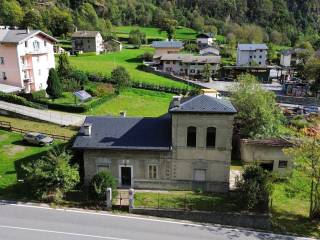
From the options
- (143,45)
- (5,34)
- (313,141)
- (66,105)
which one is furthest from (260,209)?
(143,45)

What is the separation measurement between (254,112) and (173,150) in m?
14.4

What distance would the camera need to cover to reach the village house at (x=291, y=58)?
125m

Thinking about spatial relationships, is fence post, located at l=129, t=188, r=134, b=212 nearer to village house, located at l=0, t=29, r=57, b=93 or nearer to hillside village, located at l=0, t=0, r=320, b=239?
hillside village, located at l=0, t=0, r=320, b=239

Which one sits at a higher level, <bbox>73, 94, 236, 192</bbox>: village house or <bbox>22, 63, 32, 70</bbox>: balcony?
<bbox>22, 63, 32, 70</bbox>: balcony

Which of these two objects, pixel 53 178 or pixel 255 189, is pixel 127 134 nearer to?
pixel 53 178

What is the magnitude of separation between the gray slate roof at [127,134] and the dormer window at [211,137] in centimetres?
322

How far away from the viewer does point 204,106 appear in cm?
3111

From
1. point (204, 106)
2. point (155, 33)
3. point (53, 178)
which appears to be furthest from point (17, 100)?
point (155, 33)

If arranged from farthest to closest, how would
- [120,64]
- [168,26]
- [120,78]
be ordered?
1. [168,26]
2. [120,64]
3. [120,78]

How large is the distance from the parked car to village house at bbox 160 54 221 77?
64.0m

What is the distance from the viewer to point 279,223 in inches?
1106

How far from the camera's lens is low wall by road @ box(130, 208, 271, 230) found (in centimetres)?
2742

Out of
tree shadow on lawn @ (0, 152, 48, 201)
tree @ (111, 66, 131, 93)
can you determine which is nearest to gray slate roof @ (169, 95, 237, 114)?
tree shadow on lawn @ (0, 152, 48, 201)

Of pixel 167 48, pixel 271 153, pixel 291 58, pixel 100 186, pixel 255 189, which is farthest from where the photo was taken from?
pixel 291 58
